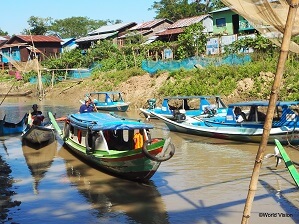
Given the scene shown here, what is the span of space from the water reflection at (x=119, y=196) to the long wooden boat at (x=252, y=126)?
526 cm

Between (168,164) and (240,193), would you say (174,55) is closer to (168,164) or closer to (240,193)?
(168,164)

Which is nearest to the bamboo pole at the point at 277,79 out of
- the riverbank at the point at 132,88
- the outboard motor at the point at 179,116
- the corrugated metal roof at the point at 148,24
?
the outboard motor at the point at 179,116

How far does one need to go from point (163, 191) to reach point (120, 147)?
236cm

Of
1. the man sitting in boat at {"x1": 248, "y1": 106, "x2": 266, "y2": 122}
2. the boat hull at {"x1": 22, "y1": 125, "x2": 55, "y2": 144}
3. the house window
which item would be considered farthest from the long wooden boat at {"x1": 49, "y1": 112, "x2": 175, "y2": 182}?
the house window

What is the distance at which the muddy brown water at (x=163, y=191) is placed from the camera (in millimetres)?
8492

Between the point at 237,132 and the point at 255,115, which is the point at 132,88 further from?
the point at 255,115

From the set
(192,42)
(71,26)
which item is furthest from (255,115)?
(71,26)

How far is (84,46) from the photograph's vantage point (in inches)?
2060

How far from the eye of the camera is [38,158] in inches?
578

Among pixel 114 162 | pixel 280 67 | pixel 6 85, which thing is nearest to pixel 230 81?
pixel 114 162

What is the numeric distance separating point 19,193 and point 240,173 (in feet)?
18.8

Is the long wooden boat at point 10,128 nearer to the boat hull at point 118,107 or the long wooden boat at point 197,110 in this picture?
the long wooden boat at point 197,110

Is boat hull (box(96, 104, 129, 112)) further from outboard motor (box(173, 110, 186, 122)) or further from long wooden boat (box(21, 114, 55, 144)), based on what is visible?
long wooden boat (box(21, 114, 55, 144))

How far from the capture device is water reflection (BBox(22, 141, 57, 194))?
1215cm
